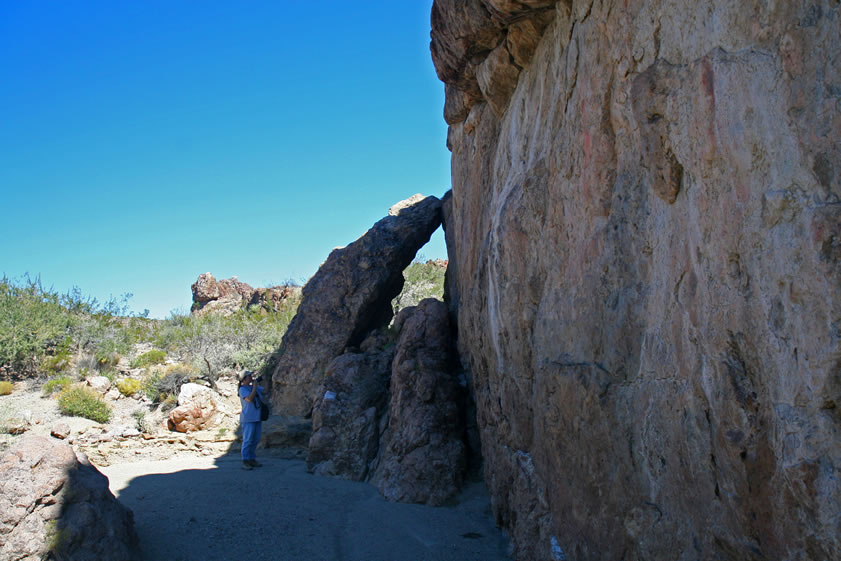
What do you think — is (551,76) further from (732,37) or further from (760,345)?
(760,345)

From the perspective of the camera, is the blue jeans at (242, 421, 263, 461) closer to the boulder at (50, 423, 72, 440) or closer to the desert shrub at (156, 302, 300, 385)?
the boulder at (50, 423, 72, 440)

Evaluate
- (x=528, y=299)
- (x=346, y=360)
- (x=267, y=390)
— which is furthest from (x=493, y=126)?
(x=267, y=390)

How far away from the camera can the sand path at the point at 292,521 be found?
6234mm

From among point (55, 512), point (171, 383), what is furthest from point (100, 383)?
point (55, 512)

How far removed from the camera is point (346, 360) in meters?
10.5

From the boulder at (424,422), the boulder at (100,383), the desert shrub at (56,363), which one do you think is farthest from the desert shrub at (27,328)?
the boulder at (424,422)

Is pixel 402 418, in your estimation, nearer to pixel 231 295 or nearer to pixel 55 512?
pixel 55 512

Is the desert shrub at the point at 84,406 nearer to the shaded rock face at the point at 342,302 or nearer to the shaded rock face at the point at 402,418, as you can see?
the shaded rock face at the point at 342,302

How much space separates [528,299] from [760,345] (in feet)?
9.86

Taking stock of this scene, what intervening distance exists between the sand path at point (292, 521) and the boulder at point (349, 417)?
0.34 m

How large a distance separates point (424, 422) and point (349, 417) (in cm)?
182

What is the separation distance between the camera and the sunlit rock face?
8.63 feet

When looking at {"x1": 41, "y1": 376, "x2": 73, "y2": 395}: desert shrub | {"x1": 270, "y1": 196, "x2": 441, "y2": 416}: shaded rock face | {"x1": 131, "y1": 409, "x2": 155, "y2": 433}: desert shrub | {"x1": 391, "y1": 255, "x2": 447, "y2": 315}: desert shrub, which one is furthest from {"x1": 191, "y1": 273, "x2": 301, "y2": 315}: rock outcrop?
{"x1": 270, "y1": 196, "x2": 441, "y2": 416}: shaded rock face

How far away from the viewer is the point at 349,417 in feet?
31.8
